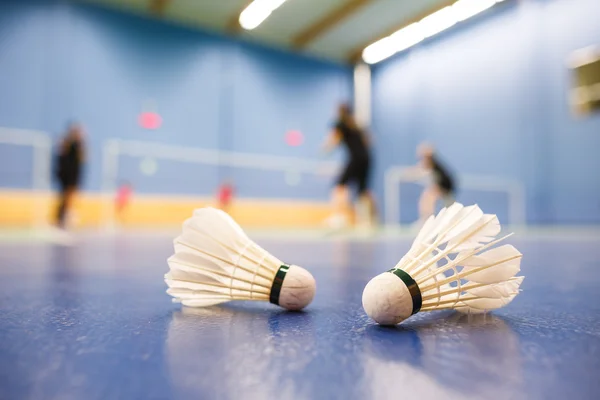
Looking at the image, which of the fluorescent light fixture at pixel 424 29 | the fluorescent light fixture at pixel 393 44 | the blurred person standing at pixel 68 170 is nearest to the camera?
the blurred person standing at pixel 68 170

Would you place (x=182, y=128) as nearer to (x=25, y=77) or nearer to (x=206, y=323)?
(x=25, y=77)

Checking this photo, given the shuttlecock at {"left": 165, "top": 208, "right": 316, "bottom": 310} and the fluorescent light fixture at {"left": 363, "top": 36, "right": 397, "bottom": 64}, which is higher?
the fluorescent light fixture at {"left": 363, "top": 36, "right": 397, "bottom": 64}

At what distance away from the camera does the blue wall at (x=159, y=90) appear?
26.9 ft

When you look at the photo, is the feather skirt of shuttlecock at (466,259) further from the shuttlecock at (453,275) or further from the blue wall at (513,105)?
the blue wall at (513,105)

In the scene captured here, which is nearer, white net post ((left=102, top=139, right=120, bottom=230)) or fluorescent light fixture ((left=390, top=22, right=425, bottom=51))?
white net post ((left=102, top=139, right=120, bottom=230))

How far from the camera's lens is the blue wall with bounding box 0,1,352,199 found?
8203mm

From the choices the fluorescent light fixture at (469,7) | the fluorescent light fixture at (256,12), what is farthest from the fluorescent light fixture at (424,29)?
the fluorescent light fixture at (256,12)

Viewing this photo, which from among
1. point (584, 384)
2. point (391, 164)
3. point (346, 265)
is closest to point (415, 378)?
point (584, 384)

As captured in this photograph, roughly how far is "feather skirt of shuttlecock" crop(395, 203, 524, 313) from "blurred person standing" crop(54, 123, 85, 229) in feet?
17.8

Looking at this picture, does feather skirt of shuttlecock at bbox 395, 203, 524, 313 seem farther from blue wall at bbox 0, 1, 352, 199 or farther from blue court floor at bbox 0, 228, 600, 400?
blue wall at bbox 0, 1, 352, 199

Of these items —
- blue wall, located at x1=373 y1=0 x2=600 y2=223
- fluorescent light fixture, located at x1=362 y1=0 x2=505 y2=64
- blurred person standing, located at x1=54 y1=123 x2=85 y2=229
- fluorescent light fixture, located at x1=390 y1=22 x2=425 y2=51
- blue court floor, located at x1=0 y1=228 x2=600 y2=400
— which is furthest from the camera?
fluorescent light fixture, located at x1=390 y1=22 x2=425 y2=51

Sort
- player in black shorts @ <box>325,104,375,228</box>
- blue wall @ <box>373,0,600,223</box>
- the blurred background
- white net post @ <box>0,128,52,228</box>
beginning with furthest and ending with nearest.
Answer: blue wall @ <box>373,0,600,223</box> → the blurred background → white net post @ <box>0,128,52,228</box> → player in black shorts @ <box>325,104,375,228</box>

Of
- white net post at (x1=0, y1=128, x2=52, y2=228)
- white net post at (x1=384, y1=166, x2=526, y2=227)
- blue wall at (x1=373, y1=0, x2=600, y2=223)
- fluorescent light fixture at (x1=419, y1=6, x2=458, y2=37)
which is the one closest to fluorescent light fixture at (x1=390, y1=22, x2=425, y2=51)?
fluorescent light fixture at (x1=419, y1=6, x2=458, y2=37)

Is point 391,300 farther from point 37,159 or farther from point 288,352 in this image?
A: point 37,159
